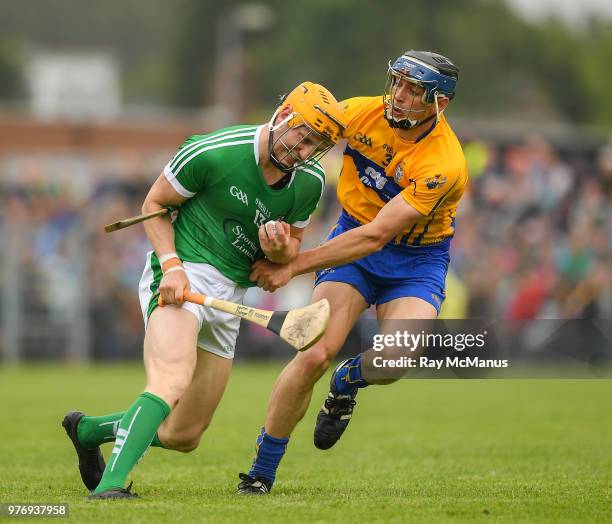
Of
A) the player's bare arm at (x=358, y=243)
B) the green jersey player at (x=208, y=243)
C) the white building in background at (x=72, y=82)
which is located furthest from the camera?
the white building in background at (x=72, y=82)

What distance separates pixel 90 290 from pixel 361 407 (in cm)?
744

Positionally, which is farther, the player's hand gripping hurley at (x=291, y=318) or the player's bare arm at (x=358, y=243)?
the player's bare arm at (x=358, y=243)

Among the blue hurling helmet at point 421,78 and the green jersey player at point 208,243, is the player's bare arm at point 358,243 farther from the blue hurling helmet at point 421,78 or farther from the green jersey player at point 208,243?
the blue hurling helmet at point 421,78

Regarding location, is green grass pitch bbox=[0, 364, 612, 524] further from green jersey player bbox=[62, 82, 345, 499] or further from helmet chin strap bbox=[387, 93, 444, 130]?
helmet chin strap bbox=[387, 93, 444, 130]

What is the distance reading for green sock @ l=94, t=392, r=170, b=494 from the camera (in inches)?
241

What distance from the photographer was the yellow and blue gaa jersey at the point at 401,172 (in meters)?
7.07

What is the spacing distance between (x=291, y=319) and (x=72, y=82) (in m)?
75.9

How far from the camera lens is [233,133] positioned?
266 inches

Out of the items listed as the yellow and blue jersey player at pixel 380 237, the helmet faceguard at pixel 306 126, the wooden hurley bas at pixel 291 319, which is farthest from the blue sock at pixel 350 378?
the helmet faceguard at pixel 306 126

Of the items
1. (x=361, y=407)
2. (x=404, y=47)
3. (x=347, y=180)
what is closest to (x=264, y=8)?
(x=404, y=47)

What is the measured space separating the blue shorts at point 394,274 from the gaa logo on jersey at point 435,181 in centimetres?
74

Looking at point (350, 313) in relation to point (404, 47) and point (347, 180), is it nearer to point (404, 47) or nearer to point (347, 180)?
point (347, 180)

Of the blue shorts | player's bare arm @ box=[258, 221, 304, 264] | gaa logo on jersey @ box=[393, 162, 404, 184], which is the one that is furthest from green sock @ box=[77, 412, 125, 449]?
gaa logo on jersey @ box=[393, 162, 404, 184]

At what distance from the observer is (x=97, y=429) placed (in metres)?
7.05
